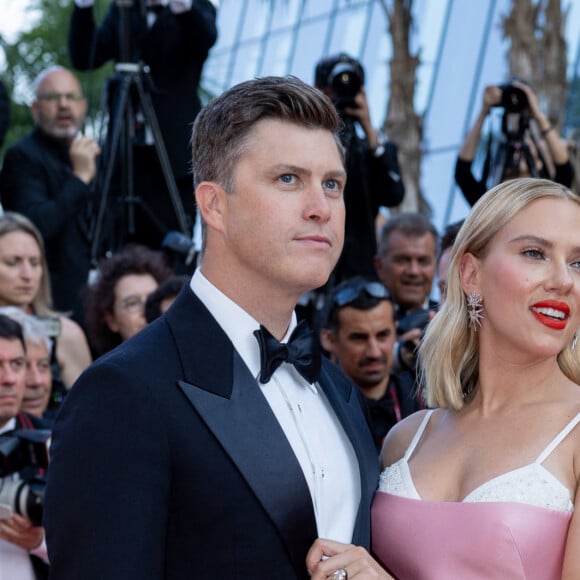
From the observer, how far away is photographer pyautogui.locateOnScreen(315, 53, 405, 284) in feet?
19.8

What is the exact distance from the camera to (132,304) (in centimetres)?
579

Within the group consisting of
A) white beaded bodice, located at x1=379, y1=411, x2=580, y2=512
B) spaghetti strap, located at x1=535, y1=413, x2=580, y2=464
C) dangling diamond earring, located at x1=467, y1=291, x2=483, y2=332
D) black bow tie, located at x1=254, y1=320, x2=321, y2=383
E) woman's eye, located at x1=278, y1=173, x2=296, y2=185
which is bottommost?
white beaded bodice, located at x1=379, y1=411, x2=580, y2=512

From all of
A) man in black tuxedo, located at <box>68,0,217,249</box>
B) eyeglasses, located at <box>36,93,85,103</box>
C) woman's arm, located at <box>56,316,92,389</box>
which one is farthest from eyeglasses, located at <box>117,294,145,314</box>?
eyeglasses, located at <box>36,93,85,103</box>

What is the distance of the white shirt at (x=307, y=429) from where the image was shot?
8.89 feet

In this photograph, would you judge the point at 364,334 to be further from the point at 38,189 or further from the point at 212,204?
the point at 212,204

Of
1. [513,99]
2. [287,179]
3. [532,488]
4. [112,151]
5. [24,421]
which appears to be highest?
[513,99]

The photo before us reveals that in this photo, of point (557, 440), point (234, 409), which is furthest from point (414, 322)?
point (234, 409)

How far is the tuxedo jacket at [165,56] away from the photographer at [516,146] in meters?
1.50

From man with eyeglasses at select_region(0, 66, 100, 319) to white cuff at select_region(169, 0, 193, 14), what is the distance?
2.51ft

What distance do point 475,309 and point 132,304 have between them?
2711 mm

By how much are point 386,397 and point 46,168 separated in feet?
7.92

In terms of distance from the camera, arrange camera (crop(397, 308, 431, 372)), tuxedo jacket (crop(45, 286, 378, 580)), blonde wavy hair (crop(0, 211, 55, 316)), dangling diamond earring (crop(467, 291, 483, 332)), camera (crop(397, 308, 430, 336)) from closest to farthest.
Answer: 1. tuxedo jacket (crop(45, 286, 378, 580))
2. dangling diamond earring (crop(467, 291, 483, 332))
3. camera (crop(397, 308, 431, 372))
4. camera (crop(397, 308, 430, 336))
5. blonde wavy hair (crop(0, 211, 55, 316))

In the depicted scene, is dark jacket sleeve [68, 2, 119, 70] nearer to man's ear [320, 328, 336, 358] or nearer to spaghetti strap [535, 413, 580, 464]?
man's ear [320, 328, 336, 358]

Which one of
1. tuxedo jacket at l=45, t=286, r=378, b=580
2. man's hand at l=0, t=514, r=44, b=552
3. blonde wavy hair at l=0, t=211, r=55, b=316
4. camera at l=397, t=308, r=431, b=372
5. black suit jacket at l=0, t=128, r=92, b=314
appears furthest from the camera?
black suit jacket at l=0, t=128, r=92, b=314
